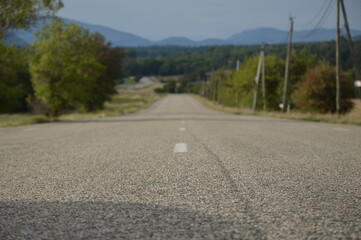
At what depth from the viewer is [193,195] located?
168 inches

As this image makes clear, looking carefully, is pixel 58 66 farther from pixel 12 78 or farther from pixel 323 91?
pixel 323 91

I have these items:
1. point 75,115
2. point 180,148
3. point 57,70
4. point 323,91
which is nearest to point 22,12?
point 180,148

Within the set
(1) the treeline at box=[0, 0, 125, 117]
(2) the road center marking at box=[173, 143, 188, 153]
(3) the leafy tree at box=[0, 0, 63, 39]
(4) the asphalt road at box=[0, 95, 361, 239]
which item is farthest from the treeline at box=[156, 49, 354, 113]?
(4) the asphalt road at box=[0, 95, 361, 239]

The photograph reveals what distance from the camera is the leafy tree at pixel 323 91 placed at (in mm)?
44906

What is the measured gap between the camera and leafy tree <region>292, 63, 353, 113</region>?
4491 centimetres

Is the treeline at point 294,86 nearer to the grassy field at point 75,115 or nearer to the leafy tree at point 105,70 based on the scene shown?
the grassy field at point 75,115

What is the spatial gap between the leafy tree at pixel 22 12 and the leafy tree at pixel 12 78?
2.61 m

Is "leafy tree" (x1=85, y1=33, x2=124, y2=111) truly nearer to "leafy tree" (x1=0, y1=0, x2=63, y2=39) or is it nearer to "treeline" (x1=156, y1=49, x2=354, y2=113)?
"treeline" (x1=156, y1=49, x2=354, y2=113)

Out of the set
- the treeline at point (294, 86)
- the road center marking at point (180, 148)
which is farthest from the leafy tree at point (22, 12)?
the treeline at point (294, 86)

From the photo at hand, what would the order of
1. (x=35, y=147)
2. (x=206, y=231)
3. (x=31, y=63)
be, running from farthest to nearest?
(x=31, y=63)
(x=35, y=147)
(x=206, y=231)

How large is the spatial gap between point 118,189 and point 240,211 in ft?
5.01

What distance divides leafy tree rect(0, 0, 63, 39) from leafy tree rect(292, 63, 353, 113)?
29.2 meters

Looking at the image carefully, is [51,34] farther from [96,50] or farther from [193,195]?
[193,195]

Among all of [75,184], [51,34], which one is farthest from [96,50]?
[75,184]
